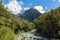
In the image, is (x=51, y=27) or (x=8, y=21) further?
(x=51, y=27)

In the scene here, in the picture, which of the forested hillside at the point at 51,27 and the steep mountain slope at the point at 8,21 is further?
the forested hillside at the point at 51,27

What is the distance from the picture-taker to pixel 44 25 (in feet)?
332

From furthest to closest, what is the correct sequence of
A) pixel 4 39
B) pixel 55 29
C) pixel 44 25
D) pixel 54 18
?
1. pixel 44 25
2. pixel 54 18
3. pixel 55 29
4. pixel 4 39

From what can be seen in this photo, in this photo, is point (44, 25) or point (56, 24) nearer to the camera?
point (56, 24)

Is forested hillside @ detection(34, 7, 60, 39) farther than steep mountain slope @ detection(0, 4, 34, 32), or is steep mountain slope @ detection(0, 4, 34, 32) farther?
forested hillside @ detection(34, 7, 60, 39)

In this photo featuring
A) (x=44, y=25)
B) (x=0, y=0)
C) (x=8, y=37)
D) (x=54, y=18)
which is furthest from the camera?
(x=44, y=25)

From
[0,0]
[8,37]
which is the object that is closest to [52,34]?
[0,0]

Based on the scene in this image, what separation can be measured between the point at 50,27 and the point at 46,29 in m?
2.43

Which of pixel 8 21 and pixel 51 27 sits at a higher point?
pixel 51 27

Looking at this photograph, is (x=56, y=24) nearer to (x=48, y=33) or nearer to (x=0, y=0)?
(x=48, y=33)

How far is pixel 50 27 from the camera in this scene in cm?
9312

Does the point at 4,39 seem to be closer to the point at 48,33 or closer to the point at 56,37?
the point at 56,37

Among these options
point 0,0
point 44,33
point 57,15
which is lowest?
point 0,0

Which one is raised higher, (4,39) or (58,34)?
(58,34)
